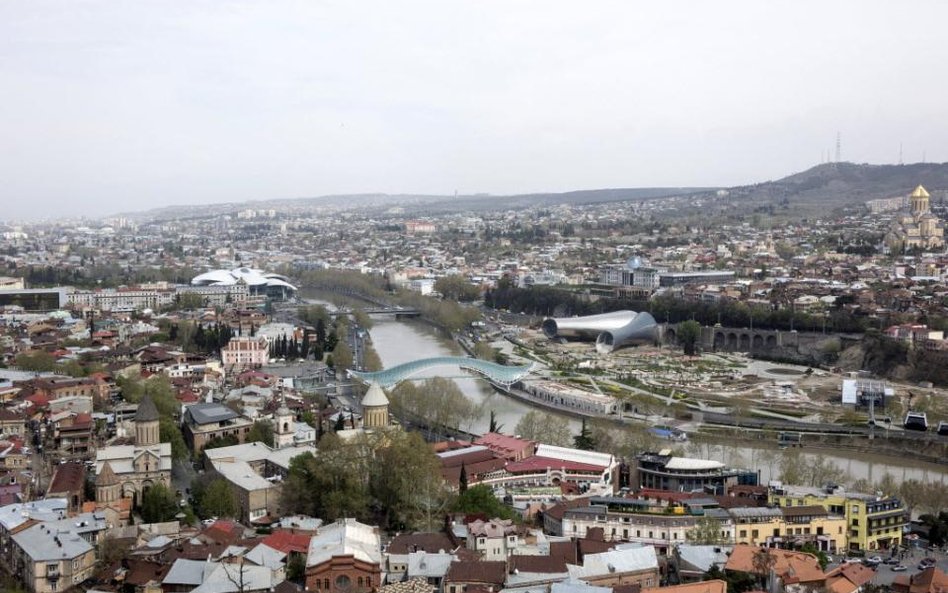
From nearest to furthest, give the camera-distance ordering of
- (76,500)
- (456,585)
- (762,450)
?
1. (456,585)
2. (76,500)
3. (762,450)

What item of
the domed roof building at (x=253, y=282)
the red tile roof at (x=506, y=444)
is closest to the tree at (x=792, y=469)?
the red tile roof at (x=506, y=444)

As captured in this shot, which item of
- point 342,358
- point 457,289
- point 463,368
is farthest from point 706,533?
point 457,289

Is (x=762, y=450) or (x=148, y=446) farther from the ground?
(x=148, y=446)

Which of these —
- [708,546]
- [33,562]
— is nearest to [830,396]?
[708,546]

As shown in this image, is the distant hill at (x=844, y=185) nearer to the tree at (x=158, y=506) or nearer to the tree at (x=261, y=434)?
the tree at (x=261, y=434)

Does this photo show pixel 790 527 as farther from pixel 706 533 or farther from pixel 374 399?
pixel 374 399

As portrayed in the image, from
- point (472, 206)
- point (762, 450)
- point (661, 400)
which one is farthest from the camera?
point (472, 206)

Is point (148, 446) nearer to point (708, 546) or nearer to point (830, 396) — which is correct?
point (708, 546)
